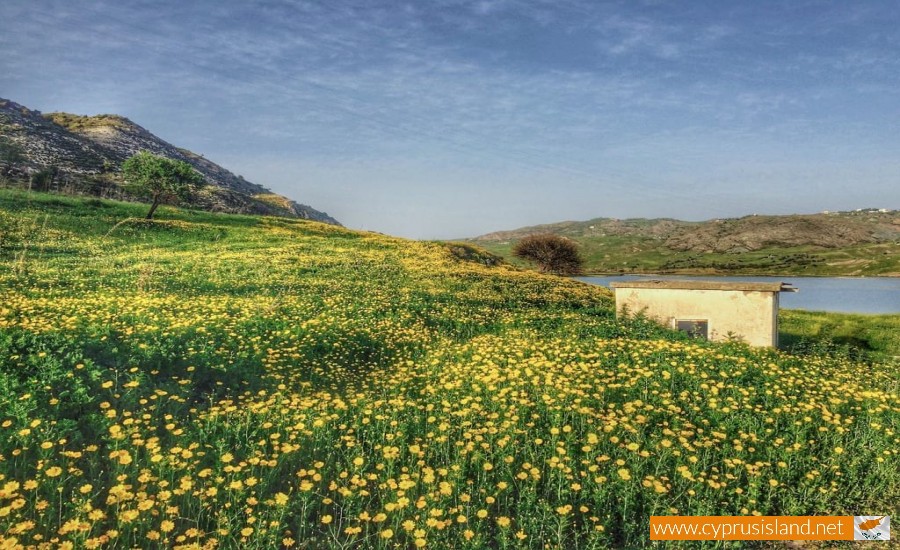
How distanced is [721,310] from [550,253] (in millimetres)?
61905

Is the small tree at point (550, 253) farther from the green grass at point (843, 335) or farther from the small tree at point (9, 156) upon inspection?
the small tree at point (9, 156)

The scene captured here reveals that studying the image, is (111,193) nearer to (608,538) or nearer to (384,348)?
(384,348)

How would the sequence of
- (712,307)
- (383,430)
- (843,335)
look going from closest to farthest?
(383,430) → (712,307) → (843,335)

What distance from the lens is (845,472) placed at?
8.65 m

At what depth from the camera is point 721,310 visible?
2077 centimetres

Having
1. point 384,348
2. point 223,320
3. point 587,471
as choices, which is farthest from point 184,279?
point 587,471

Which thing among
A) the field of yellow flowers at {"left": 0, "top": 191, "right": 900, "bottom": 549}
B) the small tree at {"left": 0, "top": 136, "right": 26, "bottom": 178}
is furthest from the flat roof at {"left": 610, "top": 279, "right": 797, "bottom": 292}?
the small tree at {"left": 0, "top": 136, "right": 26, "bottom": 178}

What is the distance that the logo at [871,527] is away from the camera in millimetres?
7043

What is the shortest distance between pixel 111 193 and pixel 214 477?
303 feet

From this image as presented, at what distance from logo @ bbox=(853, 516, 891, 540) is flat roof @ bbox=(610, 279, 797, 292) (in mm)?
14295

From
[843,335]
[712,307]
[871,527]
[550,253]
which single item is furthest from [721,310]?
[550,253]

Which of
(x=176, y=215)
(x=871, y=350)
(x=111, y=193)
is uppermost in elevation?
(x=111, y=193)

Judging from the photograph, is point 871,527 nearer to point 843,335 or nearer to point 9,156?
point 843,335

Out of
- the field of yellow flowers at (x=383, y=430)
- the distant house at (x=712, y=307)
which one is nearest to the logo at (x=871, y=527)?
the field of yellow flowers at (x=383, y=430)
